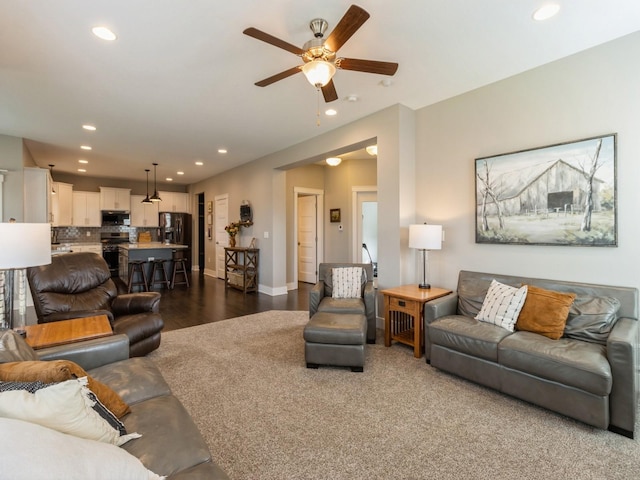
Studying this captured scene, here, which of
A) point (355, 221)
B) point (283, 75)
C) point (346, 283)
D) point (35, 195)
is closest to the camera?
point (283, 75)

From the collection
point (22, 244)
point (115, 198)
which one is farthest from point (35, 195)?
point (22, 244)

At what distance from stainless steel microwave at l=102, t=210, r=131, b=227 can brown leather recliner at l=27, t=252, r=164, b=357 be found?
619cm

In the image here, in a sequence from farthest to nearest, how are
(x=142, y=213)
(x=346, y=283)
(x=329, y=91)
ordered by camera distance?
(x=142, y=213) → (x=346, y=283) → (x=329, y=91)

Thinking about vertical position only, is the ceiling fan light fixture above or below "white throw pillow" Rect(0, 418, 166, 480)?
above

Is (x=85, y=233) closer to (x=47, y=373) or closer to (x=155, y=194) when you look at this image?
(x=155, y=194)

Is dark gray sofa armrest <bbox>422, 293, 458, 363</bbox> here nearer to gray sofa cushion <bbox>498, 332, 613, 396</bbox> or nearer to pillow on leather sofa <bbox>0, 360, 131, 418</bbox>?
gray sofa cushion <bbox>498, 332, 613, 396</bbox>

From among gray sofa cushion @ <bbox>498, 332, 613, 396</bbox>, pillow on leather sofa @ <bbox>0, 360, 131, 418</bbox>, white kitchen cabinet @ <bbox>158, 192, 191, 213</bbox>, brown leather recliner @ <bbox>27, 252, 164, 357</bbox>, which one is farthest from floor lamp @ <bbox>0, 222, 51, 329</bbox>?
white kitchen cabinet @ <bbox>158, 192, 191, 213</bbox>

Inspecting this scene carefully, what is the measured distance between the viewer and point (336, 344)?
2824 millimetres

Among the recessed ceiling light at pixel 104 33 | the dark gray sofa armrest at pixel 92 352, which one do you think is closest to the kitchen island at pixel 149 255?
the recessed ceiling light at pixel 104 33

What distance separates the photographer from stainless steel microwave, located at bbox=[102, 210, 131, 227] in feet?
28.4

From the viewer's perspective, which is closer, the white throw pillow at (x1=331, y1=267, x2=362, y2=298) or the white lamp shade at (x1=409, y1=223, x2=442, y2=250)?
the white lamp shade at (x1=409, y1=223, x2=442, y2=250)

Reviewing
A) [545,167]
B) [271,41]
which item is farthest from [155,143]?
[545,167]

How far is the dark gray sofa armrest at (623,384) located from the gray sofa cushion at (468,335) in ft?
2.16

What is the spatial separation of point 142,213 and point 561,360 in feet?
33.1
